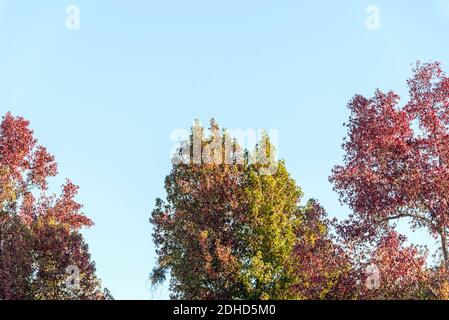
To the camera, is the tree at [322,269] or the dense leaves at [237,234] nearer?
the tree at [322,269]

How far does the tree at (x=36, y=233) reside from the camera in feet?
103

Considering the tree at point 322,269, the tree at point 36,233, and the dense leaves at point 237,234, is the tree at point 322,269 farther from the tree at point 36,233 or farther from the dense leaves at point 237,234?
the tree at point 36,233

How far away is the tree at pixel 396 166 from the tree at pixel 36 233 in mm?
14901

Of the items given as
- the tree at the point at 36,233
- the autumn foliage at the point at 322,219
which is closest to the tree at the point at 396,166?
the autumn foliage at the point at 322,219

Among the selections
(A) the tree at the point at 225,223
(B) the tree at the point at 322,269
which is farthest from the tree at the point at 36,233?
(B) the tree at the point at 322,269

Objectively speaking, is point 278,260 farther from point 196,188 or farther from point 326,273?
point 196,188

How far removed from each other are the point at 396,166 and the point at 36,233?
18918 millimetres

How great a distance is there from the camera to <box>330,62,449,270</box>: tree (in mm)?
26219

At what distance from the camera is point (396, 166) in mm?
26828

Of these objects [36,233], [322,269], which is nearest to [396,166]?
[322,269]

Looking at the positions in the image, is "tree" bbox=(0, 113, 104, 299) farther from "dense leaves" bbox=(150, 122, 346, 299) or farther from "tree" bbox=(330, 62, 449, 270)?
"tree" bbox=(330, 62, 449, 270)

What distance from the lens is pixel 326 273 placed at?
95.6 feet
